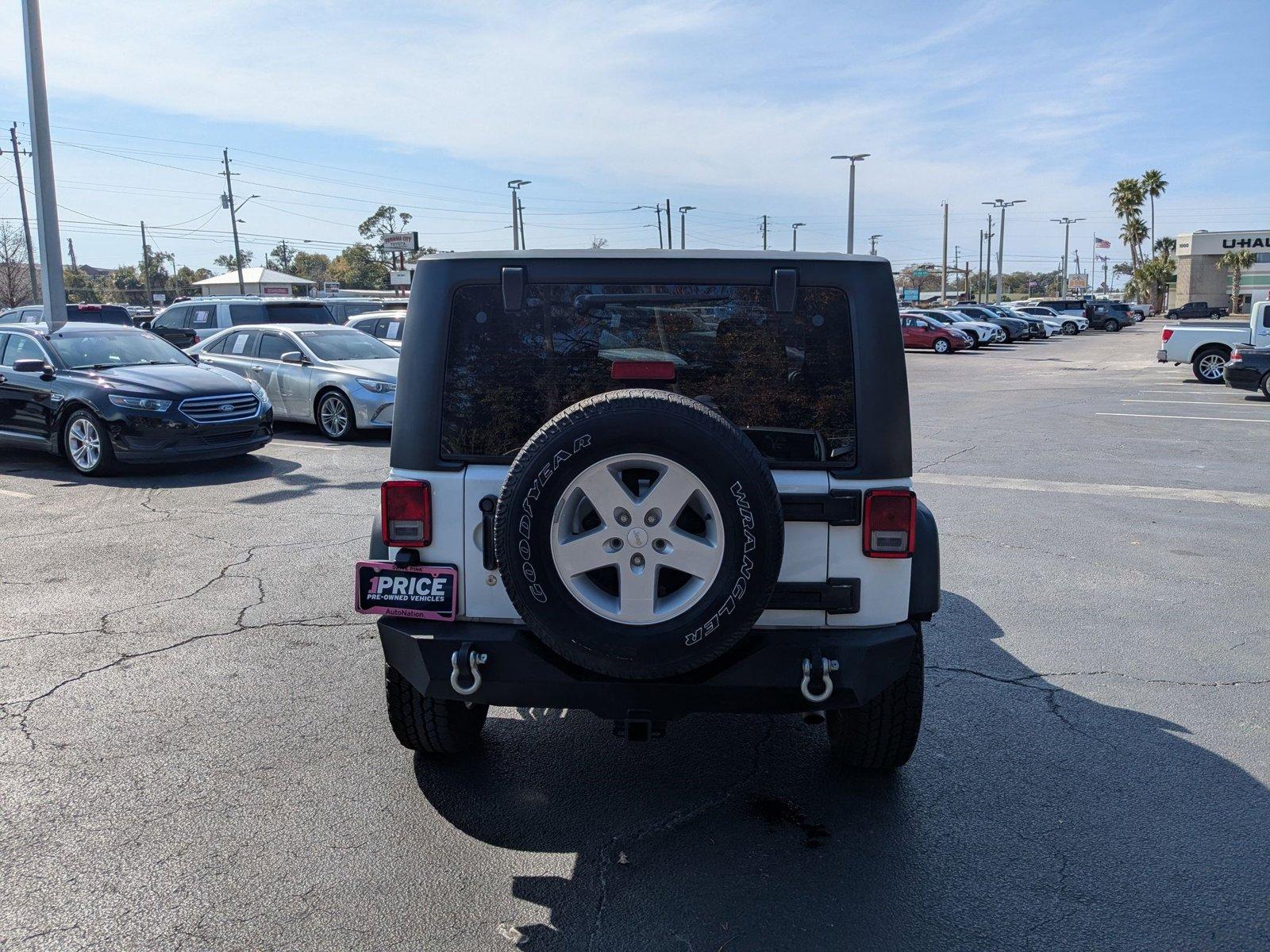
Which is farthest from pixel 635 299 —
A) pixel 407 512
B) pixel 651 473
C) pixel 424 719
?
pixel 424 719

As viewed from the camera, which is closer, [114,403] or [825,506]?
[825,506]

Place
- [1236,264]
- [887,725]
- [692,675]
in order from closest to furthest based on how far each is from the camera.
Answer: [692,675] < [887,725] < [1236,264]

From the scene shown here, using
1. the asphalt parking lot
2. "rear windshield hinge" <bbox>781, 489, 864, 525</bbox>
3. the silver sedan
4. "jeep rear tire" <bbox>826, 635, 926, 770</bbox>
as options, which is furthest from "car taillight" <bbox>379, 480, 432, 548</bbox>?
the silver sedan

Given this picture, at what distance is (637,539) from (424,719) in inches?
54.2

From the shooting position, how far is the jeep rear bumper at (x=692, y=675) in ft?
10.6

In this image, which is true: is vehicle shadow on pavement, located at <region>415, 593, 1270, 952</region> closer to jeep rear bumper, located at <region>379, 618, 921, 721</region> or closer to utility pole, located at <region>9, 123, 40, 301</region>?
jeep rear bumper, located at <region>379, 618, 921, 721</region>

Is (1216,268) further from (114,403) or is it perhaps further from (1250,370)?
(114,403)

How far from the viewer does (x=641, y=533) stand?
9.71ft

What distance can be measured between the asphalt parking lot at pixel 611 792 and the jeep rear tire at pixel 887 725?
0.43 feet

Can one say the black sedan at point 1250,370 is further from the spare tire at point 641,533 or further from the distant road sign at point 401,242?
the distant road sign at point 401,242

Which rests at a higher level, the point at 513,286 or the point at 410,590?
the point at 513,286

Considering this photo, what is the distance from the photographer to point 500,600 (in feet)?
11.2

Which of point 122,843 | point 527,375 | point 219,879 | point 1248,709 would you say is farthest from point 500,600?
point 1248,709

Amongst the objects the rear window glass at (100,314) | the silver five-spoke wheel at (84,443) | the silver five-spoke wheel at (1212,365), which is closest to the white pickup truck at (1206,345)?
the silver five-spoke wheel at (1212,365)
